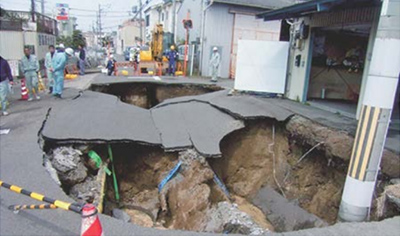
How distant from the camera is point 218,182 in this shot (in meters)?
6.83

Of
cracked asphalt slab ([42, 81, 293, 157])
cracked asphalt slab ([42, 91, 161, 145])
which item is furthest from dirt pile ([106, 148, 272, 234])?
cracked asphalt slab ([42, 91, 161, 145])

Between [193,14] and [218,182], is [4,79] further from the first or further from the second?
[193,14]

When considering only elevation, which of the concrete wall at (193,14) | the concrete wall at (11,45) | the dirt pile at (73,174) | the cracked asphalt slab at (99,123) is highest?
the concrete wall at (193,14)

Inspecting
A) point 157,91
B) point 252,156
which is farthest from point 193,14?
point 252,156

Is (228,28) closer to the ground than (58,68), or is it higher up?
higher up

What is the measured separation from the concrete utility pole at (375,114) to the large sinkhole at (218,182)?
1.90ft

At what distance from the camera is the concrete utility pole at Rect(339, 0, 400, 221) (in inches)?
162

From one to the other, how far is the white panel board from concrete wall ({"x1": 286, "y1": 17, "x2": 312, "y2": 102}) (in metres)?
0.25

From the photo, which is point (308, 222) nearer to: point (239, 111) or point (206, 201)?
point (206, 201)

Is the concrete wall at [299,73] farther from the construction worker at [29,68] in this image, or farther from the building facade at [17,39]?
the building facade at [17,39]

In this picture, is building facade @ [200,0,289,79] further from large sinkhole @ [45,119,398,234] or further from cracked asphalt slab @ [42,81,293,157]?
large sinkhole @ [45,119,398,234]

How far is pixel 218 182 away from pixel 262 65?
546 centimetres

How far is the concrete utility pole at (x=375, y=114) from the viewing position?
412cm

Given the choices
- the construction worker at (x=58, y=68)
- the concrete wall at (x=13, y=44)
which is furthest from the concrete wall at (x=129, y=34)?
the construction worker at (x=58, y=68)
